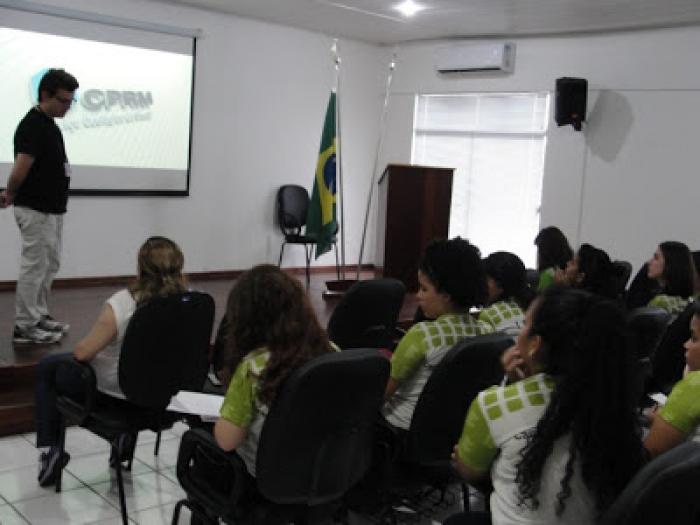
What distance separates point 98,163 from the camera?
21.2ft

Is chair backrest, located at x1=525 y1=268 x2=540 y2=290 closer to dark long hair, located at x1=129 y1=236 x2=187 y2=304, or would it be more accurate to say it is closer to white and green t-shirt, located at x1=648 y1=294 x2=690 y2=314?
white and green t-shirt, located at x1=648 y1=294 x2=690 y2=314

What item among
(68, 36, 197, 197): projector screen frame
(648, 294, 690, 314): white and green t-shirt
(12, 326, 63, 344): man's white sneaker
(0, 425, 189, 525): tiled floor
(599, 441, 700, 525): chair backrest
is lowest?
(0, 425, 189, 525): tiled floor

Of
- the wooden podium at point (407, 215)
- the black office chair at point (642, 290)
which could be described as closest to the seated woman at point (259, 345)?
the black office chair at point (642, 290)

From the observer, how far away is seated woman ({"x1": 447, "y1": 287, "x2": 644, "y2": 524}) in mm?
1520

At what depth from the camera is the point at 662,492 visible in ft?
4.55

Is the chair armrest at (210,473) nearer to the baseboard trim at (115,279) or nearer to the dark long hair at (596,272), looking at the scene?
the dark long hair at (596,272)

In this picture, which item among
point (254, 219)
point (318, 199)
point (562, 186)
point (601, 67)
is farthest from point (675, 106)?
point (254, 219)

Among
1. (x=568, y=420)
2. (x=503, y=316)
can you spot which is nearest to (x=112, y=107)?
(x=503, y=316)

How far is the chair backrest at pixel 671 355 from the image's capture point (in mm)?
3146

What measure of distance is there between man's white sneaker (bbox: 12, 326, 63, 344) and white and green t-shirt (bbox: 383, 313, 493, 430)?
2.56 metres

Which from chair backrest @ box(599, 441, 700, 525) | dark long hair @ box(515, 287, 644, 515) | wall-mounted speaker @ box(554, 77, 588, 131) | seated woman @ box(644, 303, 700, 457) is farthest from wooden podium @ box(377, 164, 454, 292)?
chair backrest @ box(599, 441, 700, 525)

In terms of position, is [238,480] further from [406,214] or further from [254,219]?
[254,219]

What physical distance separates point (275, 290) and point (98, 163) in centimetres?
492

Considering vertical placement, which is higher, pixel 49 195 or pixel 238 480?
pixel 49 195
